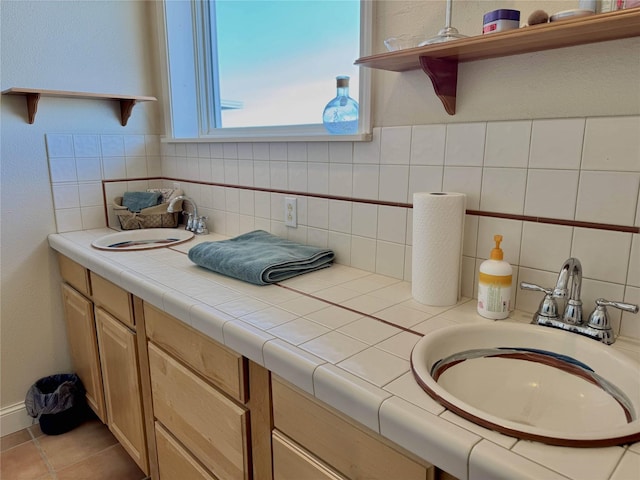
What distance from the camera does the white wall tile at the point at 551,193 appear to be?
96cm

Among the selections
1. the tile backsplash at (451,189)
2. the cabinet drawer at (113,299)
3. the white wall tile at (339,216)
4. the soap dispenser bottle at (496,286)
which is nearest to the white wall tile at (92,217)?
the tile backsplash at (451,189)

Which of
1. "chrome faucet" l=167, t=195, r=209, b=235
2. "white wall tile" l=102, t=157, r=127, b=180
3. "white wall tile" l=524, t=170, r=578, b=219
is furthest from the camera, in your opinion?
"white wall tile" l=102, t=157, r=127, b=180

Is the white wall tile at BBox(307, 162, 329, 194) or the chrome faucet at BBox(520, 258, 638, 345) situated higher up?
the white wall tile at BBox(307, 162, 329, 194)

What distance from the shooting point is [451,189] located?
1172 mm

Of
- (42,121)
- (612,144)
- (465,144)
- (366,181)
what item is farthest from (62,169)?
(612,144)

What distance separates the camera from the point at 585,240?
3.14 feet

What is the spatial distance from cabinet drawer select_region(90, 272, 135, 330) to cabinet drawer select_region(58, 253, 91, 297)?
67mm

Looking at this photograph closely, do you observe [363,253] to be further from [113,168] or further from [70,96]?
[70,96]

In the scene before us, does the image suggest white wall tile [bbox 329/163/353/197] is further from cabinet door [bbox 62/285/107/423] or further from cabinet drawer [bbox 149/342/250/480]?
cabinet door [bbox 62/285/107/423]

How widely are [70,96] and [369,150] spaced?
4.70ft

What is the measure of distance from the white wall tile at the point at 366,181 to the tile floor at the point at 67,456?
4.72 ft

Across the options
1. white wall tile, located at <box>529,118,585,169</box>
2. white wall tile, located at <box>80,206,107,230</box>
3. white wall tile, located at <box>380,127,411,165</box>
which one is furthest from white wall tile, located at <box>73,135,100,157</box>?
white wall tile, located at <box>529,118,585,169</box>

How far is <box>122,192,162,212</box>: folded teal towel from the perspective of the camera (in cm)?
208

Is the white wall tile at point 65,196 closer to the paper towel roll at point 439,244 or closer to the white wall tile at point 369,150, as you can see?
the white wall tile at point 369,150
